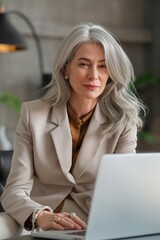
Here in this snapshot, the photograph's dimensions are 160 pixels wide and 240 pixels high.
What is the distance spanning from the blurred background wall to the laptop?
3850 mm

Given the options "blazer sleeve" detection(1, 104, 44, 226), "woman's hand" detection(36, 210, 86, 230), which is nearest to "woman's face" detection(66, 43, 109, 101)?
"blazer sleeve" detection(1, 104, 44, 226)

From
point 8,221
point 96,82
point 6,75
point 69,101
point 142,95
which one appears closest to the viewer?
point 8,221

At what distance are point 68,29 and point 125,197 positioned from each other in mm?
4667

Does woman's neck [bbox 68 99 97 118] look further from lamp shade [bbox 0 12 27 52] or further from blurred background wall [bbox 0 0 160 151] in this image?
blurred background wall [bbox 0 0 160 151]

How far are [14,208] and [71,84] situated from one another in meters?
0.52

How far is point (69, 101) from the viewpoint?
229cm

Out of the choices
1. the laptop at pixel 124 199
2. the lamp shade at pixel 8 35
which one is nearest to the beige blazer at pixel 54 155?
the laptop at pixel 124 199

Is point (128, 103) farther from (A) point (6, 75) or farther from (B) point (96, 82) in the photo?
(A) point (6, 75)

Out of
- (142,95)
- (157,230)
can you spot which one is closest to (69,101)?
(157,230)

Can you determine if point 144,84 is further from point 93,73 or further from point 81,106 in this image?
point 93,73

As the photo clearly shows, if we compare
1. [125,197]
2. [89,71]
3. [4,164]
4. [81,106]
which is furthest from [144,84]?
[125,197]

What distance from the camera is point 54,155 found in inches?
85.7

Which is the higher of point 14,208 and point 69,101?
point 69,101

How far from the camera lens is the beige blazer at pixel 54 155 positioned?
6.99ft
